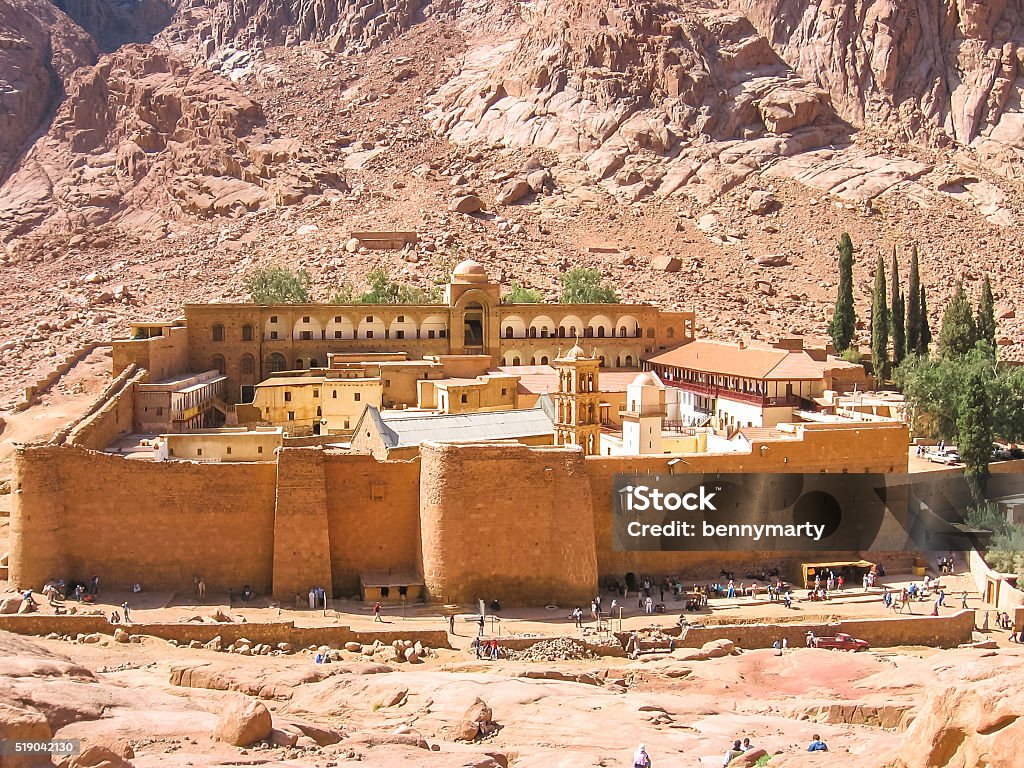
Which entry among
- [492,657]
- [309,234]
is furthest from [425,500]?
[309,234]

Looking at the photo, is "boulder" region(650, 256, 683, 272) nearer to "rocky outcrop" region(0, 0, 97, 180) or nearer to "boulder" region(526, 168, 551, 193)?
"boulder" region(526, 168, 551, 193)

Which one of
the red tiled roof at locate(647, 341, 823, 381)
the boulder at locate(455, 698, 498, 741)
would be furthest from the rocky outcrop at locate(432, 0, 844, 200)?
the boulder at locate(455, 698, 498, 741)

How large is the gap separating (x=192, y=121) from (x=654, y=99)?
36.5 meters

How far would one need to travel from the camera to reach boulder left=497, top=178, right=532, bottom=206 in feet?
277

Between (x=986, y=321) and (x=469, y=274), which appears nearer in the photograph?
(x=986, y=321)

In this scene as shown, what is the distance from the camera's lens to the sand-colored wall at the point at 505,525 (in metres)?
28.0

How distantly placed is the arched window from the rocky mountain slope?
18.1 meters

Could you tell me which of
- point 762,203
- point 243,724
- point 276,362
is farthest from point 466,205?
point 243,724

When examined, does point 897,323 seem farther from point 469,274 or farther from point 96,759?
point 96,759

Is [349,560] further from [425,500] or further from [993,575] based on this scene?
[993,575]

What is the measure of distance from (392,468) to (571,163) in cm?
6295

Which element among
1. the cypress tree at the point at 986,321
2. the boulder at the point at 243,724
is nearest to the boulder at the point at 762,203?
the cypress tree at the point at 986,321

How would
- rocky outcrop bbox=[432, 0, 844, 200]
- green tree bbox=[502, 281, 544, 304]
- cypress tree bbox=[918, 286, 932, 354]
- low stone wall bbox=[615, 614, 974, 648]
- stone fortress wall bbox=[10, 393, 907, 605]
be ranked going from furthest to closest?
rocky outcrop bbox=[432, 0, 844, 200]
green tree bbox=[502, 281, 544, 304]
cypress tree bbox=[918, 286, 932, 354]
stone fortress wall bbox=[10, 393, 907, 605]
low stone wall bbox=[615, 614, 974, 648]

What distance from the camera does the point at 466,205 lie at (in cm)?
8162
